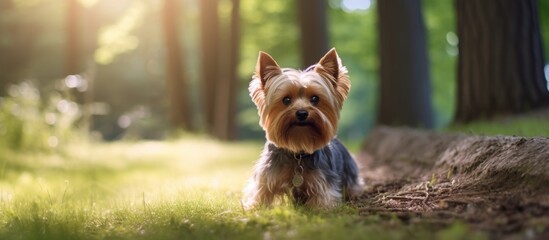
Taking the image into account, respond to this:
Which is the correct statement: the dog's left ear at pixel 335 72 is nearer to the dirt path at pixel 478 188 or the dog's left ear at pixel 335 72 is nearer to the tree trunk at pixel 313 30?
the dirt path at pixel 478 188

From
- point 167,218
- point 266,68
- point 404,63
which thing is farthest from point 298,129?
point 404,63

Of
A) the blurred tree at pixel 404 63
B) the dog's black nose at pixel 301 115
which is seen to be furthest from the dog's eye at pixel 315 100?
the blurred tree at pixel 404 63

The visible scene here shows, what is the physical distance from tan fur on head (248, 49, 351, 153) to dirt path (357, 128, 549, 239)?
822 mm

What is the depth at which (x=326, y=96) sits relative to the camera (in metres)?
6.14

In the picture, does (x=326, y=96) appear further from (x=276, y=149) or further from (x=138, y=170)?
(x=138, y=170)

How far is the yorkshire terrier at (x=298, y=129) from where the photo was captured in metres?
6.06

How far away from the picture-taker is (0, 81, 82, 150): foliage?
1243cm

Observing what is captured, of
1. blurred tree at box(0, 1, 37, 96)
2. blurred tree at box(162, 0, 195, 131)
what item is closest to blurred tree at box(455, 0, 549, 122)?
blurred tree at box(162, 0, 195, 131)

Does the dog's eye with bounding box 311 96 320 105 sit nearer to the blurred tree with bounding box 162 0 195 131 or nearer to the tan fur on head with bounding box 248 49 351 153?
the tan fur on head with bounding box 248 49 351 153

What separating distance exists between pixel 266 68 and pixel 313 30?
10.2 meters

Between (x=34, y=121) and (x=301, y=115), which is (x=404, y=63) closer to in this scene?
(x=34, y=121)

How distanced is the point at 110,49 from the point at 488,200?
473 inches

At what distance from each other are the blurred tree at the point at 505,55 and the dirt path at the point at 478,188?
246 cm

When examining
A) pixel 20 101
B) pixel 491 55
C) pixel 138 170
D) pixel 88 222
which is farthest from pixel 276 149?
pixel 20 101
